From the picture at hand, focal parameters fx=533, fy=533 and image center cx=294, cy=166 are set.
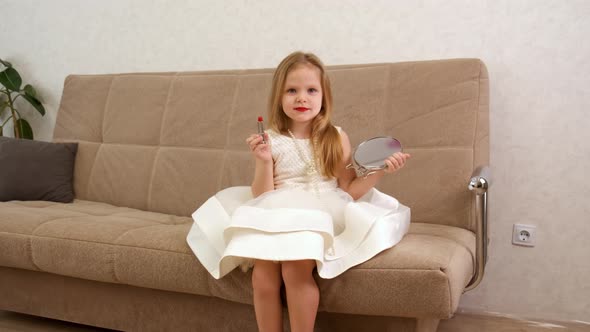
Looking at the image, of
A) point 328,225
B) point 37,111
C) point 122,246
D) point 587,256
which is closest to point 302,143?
→ point 328,225

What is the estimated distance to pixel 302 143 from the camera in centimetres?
173

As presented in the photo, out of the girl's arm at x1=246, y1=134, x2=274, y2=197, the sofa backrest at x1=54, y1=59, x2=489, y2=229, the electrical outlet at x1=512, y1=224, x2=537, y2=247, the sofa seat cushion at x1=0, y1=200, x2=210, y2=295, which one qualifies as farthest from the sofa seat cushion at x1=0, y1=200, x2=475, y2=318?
the electrical outlet at x1=512, y1=224, x2=537, y2=247

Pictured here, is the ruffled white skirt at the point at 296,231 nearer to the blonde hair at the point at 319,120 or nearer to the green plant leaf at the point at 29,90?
the blonde hair at the point at 319,120

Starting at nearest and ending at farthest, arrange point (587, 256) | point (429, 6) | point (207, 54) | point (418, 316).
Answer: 1. point (418, 316)
2. point (587, 256)
3. point (429, 6)
4. point (207, 54)

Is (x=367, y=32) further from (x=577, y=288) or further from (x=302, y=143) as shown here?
(x=577, y=288)

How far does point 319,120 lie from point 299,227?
0.49 meters

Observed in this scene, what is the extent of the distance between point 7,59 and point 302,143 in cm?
252

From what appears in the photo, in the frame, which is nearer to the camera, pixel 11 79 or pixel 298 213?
pixel 298 213

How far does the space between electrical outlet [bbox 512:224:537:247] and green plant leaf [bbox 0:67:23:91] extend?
2786 millimetres

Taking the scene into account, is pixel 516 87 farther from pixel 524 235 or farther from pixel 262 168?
pixel 262 168

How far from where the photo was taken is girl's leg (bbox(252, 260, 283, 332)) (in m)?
1.40

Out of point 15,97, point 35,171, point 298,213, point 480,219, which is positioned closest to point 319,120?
point 298,213

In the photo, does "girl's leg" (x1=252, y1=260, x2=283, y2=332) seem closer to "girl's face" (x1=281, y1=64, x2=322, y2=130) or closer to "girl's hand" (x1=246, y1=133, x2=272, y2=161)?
"girl's hand" (x1=246, y1=133, x2=272, y2=161)

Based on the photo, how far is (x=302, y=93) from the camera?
165 centimetres
